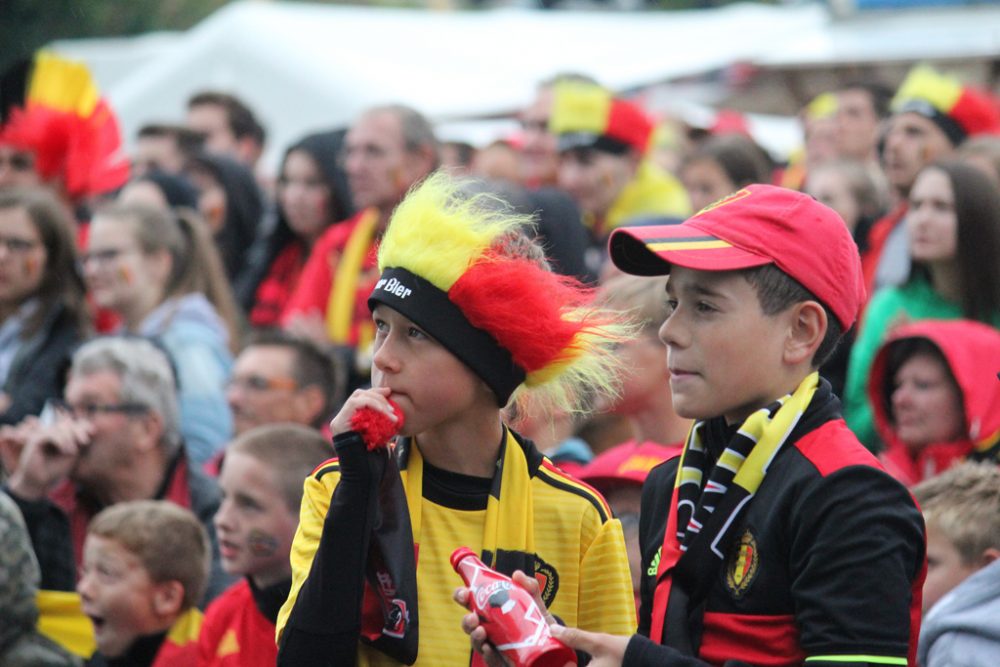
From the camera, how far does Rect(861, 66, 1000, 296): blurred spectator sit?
6.15 m

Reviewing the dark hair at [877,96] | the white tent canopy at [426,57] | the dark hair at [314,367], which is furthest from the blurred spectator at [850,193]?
the white tent canopy at [426,57]

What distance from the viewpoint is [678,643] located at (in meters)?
2.43

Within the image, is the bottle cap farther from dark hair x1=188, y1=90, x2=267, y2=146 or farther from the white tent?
the white tent

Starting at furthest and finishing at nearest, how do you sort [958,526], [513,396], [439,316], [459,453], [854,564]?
[958,526], [513,396], [459,453], [439,316], [854,564]

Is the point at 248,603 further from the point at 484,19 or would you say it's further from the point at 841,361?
the point at 484,19

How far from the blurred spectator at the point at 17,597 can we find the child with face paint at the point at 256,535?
49 cm

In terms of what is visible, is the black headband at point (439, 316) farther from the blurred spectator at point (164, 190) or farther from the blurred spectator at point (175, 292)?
the blurred spectator at point (164, 190)

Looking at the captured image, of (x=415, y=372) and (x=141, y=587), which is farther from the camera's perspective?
(x=141, y=587)

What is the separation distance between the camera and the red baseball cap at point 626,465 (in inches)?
152

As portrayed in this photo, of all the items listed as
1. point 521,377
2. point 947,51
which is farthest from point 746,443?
point 947,51

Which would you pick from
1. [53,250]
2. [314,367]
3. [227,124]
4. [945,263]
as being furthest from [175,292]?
[227,124]

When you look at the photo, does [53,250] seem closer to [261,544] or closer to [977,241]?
[261,544]

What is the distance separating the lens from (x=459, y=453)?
9.16ft

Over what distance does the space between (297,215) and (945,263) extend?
11.8ft
